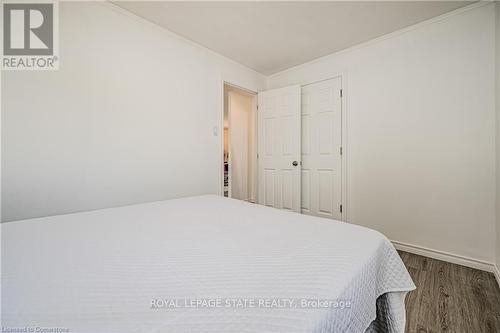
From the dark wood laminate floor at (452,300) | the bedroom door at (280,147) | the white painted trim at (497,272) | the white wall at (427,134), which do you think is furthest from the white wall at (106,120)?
the white painted trim at (497,272)

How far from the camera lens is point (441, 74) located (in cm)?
210

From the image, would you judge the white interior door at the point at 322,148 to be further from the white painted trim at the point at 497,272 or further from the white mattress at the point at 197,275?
the white mattress at the point at 197,275

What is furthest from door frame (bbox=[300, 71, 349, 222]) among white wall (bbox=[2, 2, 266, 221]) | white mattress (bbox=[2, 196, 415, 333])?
white mattress (bbox=[2, 196, 415, 333])

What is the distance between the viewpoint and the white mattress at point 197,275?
46 cm

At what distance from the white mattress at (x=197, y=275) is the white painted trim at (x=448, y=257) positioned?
1.79 meters

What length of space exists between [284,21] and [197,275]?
7.91 ft

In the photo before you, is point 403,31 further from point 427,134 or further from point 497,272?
point 497,272

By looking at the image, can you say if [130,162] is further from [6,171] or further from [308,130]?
[308,130]

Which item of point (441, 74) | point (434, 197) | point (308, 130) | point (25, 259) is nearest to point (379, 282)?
point (25, 259)

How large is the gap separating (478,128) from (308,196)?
1892 millimetres

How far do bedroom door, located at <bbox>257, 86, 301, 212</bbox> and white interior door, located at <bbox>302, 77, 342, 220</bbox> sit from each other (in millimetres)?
141

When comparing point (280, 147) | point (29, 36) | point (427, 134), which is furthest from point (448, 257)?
point (29, 36)

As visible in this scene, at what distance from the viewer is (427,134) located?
7.16ft

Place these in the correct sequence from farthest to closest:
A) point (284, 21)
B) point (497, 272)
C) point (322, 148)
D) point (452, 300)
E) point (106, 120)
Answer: point (322, 148) → point (284, 21) → point (106, 120) → point (497, 272) → point (452, 300)
